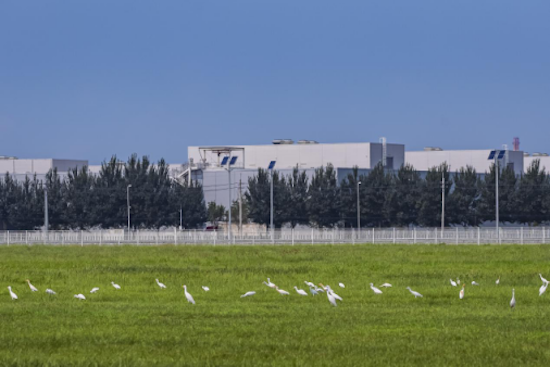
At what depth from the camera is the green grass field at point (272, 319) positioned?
16.6 metres

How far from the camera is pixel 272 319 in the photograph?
21.7 metres

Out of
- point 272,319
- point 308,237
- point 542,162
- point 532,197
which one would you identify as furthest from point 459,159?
point 272,319

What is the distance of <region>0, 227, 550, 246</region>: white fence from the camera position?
237 feet

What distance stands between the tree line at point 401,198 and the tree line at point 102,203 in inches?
288

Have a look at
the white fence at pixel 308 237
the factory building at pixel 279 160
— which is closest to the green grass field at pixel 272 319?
the white fence at pixel 308 237

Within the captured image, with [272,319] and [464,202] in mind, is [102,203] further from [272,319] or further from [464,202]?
[272,319]

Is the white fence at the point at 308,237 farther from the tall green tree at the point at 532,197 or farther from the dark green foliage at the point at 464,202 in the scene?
the tall green tree at the point at 532,197

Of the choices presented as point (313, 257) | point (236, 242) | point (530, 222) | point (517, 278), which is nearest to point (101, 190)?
point (236, 242)

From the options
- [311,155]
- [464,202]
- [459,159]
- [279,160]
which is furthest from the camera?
[459,159]

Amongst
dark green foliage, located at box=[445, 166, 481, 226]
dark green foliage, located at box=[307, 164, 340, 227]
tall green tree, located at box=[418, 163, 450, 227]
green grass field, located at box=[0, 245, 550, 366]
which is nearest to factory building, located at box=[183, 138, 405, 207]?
dark green foliage, located at box=[307, 164, 340, 227]

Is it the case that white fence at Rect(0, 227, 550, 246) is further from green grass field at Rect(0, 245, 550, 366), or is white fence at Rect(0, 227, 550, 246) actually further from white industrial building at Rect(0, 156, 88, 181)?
white industrial building at Rect(0, 156, 88, 181)

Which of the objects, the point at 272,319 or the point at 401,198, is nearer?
the point at 272,319

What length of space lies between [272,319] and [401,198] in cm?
8319

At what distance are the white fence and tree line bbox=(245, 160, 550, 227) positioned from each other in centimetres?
2397
